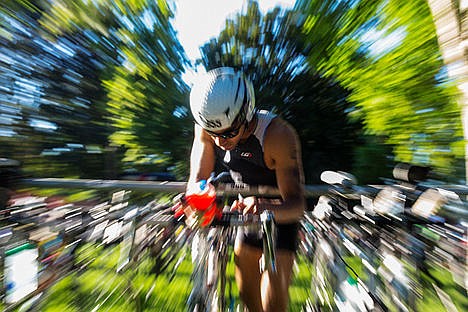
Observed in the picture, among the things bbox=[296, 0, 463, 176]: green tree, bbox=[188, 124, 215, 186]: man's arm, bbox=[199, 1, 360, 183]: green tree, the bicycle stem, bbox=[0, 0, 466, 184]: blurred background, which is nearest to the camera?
the bicycle stem

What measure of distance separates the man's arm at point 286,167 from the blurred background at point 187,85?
6.73 meters

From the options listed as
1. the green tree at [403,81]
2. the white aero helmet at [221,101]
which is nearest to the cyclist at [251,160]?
the white aero helmet at [221,101]

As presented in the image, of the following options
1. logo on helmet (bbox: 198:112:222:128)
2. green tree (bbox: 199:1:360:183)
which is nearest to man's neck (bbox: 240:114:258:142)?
logo on helmet (bbox: 198:112:222:128)

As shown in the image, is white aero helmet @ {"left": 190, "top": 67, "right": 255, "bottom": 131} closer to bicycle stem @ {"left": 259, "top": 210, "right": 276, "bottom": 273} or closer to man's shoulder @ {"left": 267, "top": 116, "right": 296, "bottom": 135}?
man's shoulder @ {"left": 267, "top": 116, "right": 296, "bottom": 135}

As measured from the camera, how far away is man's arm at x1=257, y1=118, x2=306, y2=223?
206 centimetres

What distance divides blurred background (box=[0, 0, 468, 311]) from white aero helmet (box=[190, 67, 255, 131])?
7080 mm

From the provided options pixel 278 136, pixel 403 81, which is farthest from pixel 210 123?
pixel 403 81

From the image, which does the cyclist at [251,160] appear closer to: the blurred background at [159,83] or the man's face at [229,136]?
the man's face at [229,136]

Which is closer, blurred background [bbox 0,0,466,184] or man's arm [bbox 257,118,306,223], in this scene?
man's arm [bbox 257,118,306,223]

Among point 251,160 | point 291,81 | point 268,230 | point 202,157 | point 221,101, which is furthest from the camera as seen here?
point 291,81

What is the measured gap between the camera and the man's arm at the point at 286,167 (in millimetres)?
2061

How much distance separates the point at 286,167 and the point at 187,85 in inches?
874

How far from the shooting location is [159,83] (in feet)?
73.7

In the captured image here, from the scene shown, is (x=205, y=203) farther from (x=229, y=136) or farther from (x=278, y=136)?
(x=278, y=136)
